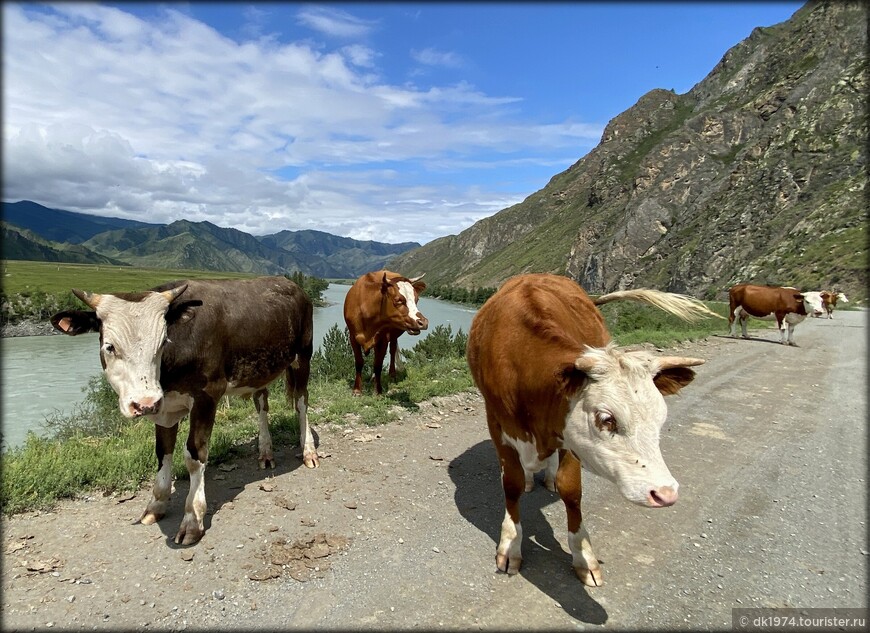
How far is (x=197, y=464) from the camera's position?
419 cm

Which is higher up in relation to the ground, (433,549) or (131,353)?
(131,353)

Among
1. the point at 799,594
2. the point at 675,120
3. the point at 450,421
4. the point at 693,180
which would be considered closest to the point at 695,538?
the point at 799,594

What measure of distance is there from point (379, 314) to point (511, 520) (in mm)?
5334

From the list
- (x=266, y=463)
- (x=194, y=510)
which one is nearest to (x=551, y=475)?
(x=266, y=463)

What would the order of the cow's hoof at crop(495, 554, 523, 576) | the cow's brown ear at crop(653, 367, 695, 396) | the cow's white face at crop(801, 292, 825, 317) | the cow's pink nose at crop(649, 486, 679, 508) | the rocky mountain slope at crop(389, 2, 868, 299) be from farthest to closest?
the rocky mountain slope at crop(389, 2, 868, 299), the cow's white face at crop(801, 292, 825, 317), the cow's hoof at crop(495, 554, 523, 576), the cow's brown ear at crop(653, 367, 695, 396), the cow's pink nose at crop(649, 486, 679, 508)

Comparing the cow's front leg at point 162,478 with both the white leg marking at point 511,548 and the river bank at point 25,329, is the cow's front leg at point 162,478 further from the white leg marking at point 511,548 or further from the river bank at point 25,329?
the river bank at point 25,329

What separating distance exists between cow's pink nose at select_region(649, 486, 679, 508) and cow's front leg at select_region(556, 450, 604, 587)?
0.93 metres

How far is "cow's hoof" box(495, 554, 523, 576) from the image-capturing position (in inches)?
138

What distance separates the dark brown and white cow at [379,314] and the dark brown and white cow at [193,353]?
241 centimetres

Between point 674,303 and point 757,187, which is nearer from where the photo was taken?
point 674,303

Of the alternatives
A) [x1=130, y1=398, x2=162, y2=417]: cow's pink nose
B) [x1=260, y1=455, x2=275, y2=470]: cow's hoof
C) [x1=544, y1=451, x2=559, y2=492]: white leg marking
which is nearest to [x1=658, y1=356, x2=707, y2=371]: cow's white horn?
[x1=544, y1=451, x2=559, y2=492]: white leg marking

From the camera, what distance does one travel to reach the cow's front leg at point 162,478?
4.18 metres

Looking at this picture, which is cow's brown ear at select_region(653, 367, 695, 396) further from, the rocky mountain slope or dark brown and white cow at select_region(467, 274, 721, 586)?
the rocky mountain slope

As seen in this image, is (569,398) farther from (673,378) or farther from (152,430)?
(152,430)
